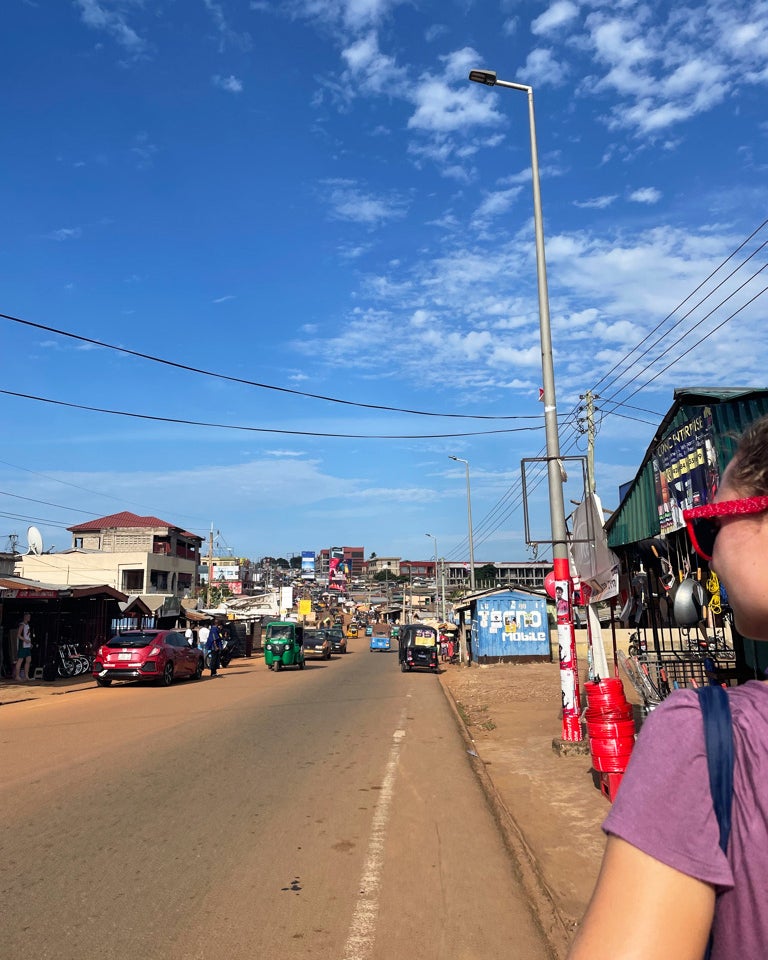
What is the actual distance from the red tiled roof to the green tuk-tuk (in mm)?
42563

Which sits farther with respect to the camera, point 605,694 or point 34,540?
point 34,540

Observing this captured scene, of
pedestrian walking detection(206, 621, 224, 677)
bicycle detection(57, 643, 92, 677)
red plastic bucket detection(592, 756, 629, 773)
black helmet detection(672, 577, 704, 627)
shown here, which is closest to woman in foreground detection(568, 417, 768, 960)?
red plastic bucket detection(592, 756, 629, 773)

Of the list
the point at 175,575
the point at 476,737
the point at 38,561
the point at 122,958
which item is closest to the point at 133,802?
the point at 122,958

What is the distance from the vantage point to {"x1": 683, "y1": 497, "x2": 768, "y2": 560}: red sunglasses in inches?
58.2

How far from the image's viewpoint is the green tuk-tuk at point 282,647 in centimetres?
3086

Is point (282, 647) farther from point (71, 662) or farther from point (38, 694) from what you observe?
point (38, 694)

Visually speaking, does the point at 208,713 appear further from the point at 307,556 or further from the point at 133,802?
the point at 307,556

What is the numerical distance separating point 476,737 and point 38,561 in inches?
2072

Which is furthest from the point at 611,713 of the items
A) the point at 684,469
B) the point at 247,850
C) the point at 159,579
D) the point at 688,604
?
the point at 159,579

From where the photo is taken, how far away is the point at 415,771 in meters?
9.30

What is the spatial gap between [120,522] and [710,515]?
76.8 meters

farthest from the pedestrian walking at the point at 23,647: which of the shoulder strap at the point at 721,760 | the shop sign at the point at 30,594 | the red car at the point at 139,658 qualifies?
the shoulder strap at the point at 721,760

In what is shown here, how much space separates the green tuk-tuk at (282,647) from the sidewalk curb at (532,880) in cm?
2286

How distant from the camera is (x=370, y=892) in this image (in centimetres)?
497
